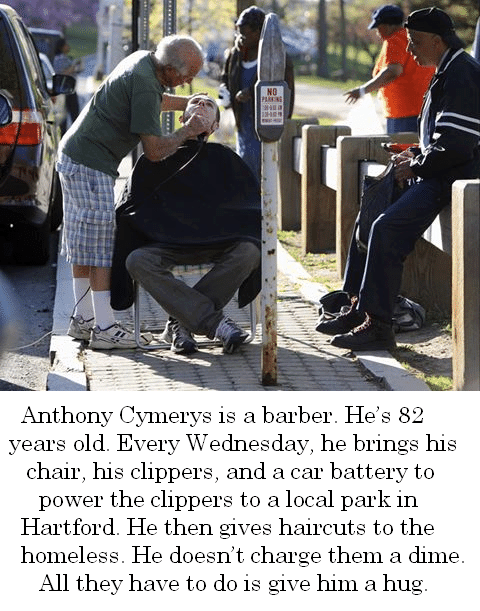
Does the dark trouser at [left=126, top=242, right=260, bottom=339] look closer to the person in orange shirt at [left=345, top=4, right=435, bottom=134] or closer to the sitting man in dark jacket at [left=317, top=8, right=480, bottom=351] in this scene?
the sitting man in dark jacket at [left=317, top=8, right=480, bottom=351]

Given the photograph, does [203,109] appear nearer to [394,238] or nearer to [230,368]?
[394,238]

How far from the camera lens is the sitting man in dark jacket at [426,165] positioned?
6.89 metres

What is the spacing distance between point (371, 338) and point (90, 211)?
160cm

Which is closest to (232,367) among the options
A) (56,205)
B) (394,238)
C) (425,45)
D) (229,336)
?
(229,336)

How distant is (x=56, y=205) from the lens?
12227 millimetres

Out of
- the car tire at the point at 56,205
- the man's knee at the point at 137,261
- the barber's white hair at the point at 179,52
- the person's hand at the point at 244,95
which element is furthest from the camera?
the car tire at the point at 56,205

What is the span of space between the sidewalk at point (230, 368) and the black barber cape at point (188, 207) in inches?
12.9

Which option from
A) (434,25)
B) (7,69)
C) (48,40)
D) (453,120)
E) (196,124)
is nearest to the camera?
(453,120)

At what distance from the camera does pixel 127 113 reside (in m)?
7.39

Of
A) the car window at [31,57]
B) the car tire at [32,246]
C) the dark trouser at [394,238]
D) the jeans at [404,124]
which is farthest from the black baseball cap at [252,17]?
the dark trouser at [394,238]

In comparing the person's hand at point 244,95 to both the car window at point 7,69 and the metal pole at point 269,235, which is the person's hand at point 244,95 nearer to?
the car window at point 7,69
